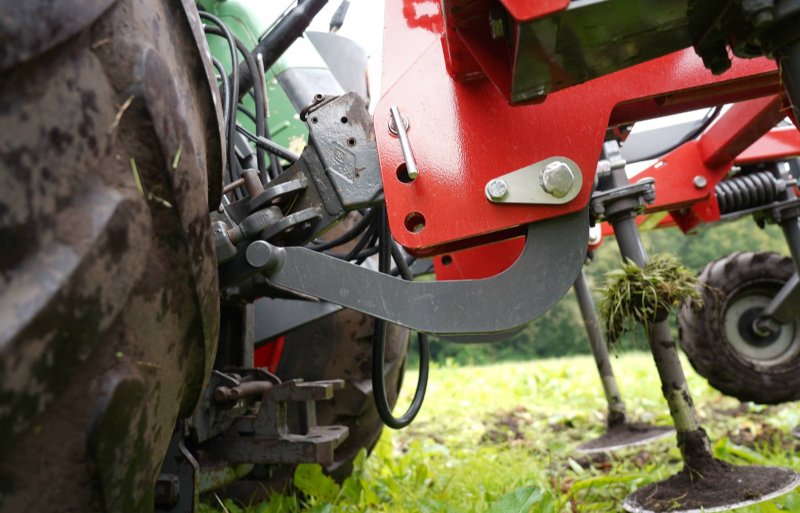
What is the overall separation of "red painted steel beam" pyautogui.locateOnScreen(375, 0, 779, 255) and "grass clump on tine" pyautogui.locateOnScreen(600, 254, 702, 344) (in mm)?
517

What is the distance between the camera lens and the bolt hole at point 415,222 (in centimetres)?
127

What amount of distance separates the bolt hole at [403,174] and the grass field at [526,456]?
630 millimetres

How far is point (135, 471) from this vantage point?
857 millimetres

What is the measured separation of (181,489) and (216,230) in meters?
0.48

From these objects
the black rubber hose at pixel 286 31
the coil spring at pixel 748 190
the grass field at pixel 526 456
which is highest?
the black rubber hose at pixel 286 31

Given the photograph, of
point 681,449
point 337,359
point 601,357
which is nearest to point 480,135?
point 337,359

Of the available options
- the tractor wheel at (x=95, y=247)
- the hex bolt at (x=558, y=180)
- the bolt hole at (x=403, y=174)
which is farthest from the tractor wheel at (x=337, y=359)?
the tractor wheel at (x=95, y=247)

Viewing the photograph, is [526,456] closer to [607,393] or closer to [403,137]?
[607,393]

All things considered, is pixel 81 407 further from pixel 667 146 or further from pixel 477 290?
pixel 667 146

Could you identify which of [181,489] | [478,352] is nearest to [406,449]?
[181,489]

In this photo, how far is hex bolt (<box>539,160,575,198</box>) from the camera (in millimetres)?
1230

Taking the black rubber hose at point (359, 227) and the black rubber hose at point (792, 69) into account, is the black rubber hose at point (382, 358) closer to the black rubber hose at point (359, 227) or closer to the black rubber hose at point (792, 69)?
the black rubber hose at point (359, 227)

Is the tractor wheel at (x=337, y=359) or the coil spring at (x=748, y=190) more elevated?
the coil spring at (x=748, y=190)

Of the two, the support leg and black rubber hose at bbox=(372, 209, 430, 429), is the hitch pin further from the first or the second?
the support leg
